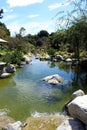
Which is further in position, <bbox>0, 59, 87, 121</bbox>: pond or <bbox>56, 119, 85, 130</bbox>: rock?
<bbox>0, 59, 87, 121</bbox>: pond

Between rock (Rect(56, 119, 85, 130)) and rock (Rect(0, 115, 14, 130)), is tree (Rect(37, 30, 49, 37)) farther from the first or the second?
rock (Rect(56, 119, 85, 130))

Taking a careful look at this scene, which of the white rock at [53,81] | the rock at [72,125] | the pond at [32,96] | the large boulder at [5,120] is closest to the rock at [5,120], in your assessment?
the large boulder at [5,120]

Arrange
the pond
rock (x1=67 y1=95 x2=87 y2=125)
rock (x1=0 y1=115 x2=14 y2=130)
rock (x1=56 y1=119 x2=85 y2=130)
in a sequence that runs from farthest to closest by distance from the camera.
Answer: the pond, rock (x1=0 y1=115 x2=14 y2=130), rock (x1=56 y1=119 x2=85 y2=130), rock (x1=67 y1=95 x2=87 y2=125)

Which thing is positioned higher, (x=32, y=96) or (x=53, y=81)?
(x=53, y=81)

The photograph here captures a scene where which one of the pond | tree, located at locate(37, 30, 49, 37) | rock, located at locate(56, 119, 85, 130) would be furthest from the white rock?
tree, located at locate(37, 30, 49, 37)

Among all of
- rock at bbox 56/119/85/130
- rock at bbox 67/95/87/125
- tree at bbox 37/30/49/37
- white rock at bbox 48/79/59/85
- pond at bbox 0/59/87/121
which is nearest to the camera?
rock at bbox 67/95/87/125

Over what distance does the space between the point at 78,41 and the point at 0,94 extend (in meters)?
8.27

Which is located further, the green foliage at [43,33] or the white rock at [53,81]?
the green foliage at [43,33]

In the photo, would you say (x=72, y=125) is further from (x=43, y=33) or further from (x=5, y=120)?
(x=43, y=33)

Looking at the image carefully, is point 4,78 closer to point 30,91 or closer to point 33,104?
point 30,91

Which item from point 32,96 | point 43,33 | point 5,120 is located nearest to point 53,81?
point 32,96

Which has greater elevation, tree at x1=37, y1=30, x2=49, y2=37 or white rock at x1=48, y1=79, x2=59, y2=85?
tree at x1=37, y1=30, x2=49, y2=37

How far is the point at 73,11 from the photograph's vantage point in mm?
19688

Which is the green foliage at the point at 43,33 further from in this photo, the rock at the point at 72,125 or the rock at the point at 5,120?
the rock at the point at 72,125
